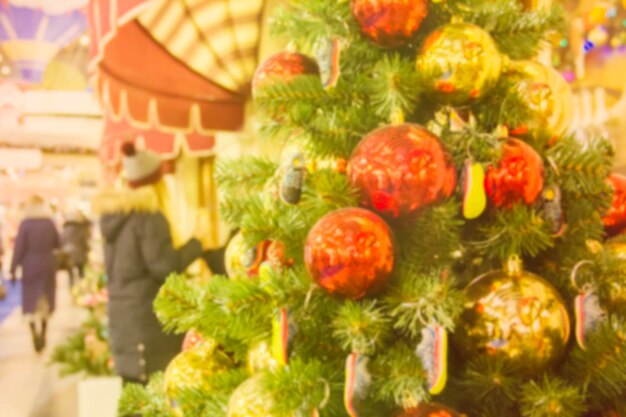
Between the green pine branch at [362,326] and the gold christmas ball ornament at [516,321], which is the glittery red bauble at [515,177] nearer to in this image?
the gold christmas ball ornament at [516,321]

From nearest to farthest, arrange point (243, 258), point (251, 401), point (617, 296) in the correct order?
point (251, 401) → point (617, 296) → point (243, 258)

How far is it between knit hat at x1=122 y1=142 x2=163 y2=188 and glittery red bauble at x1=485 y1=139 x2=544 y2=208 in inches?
84.1

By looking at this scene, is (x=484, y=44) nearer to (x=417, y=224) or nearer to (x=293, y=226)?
(x=417, y=224)

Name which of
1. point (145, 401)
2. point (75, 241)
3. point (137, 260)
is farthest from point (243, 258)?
point (75, 241)

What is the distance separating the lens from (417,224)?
1116 millimetres

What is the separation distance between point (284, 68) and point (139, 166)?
1855 mm

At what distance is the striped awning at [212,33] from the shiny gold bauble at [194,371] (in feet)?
11.6

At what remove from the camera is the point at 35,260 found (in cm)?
645

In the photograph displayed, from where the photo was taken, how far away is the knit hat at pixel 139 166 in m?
2.98

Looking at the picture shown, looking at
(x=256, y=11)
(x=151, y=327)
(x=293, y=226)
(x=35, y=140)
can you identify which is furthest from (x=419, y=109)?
(x=35, y=140)

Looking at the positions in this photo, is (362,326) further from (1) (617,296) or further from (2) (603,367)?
(1) (617,296)

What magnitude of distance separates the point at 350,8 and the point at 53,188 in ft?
82.9

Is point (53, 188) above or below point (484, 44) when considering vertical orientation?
below

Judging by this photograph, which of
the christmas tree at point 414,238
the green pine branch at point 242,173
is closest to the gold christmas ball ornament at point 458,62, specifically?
the christmas tree at point 414,238
